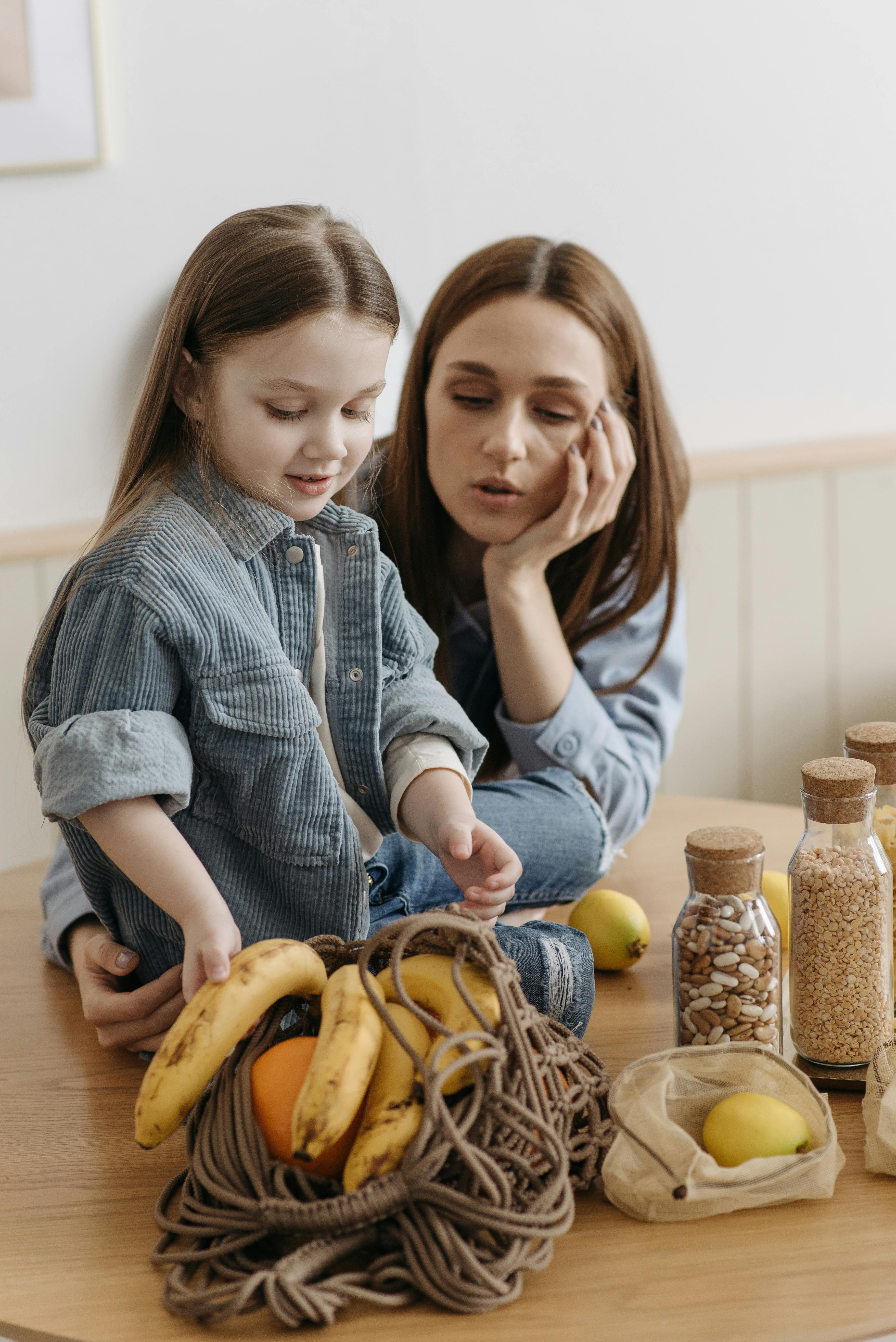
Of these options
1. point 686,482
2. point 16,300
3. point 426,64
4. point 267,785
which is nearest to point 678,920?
point 267,785

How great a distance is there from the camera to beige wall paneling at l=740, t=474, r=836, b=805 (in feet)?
7.59

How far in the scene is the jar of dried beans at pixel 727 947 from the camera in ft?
2.65

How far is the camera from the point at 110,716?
0.80 meters

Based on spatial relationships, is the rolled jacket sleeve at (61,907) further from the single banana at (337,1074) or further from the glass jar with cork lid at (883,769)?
the glass jar with cork lid at (883,769)

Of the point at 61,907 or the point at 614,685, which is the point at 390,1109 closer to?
the point at 61,907

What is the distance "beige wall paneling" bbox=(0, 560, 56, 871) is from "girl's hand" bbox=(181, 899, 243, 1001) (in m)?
1.13

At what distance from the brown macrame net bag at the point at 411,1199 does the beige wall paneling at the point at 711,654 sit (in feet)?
5.22

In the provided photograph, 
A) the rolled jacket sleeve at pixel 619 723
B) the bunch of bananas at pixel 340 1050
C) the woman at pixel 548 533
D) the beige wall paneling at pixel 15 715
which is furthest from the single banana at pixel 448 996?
the beige wall paneling at pixel 15 715

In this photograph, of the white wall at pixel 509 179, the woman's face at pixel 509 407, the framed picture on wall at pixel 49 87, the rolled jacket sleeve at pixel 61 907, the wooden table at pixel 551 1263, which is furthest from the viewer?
the white wall at pixel 509 179

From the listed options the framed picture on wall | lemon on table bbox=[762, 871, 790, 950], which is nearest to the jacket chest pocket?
lemon on table bbox=[762, 871, 790, 950]

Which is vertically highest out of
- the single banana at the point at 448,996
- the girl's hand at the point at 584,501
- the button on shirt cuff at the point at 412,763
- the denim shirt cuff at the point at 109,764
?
the girl's hand at the point at 584,501

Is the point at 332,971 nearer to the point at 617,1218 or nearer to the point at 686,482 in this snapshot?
the point at 617,1218

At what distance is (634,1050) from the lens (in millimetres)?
923

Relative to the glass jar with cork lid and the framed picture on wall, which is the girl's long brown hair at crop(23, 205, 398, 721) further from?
the framed picture on wall
